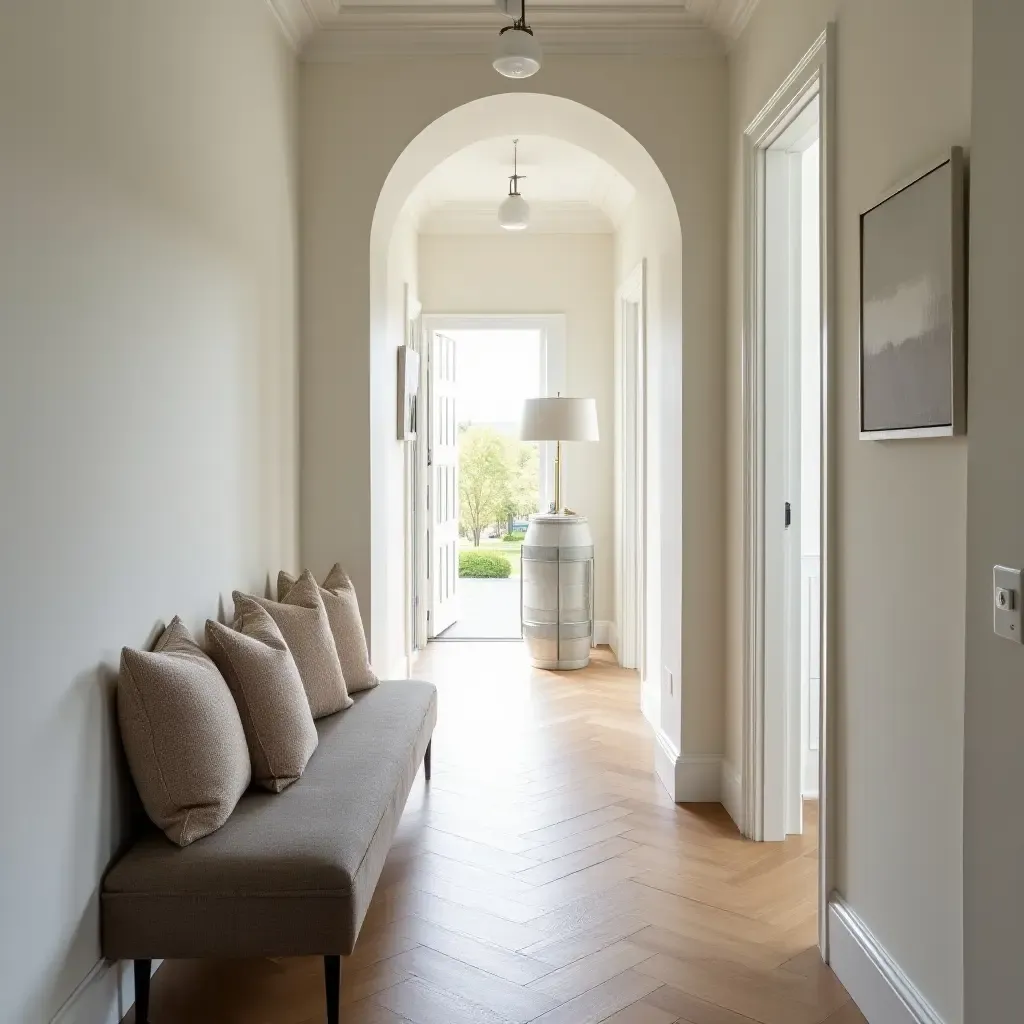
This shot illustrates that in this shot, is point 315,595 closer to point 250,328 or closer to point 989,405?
point 250,328

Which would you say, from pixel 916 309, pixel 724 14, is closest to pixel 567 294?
pixel 724 14

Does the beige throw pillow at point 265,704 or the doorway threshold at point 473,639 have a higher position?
the beige throw pillow at point 265,704

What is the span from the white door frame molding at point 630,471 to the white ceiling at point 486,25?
1.64 meters

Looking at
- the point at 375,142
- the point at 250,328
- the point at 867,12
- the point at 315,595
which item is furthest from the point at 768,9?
the point at 315,595

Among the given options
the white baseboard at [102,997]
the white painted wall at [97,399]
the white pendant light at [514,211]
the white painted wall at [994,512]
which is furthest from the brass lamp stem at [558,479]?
the white painted wall at [994,512]

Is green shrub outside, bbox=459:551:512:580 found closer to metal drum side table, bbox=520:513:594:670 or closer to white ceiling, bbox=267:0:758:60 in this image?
metal drum side table, bbox=520:513:594:670

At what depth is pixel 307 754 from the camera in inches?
98.1

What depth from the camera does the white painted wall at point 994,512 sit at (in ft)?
4.66

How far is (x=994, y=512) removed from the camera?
4.85 feet

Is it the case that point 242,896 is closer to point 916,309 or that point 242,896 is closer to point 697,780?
point 916,309

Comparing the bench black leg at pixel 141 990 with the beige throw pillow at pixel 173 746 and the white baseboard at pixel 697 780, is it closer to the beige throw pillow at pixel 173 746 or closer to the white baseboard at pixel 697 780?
the beige throw pillow at pixel 173 746

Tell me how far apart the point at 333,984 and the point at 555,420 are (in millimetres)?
4107

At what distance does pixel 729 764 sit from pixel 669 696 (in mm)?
393

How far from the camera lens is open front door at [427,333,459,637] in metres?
6.59
